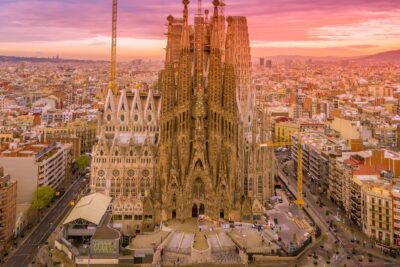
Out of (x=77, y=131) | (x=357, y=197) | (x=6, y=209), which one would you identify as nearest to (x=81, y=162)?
(x=77, y=131)

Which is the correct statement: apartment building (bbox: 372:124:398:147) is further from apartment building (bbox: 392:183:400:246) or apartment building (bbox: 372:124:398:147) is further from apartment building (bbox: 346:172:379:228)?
apartment building (bbox: 392:183:400:246)

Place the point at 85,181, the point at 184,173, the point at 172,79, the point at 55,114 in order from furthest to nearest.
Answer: the point at 55,114
the point at 85,181
the point at 172,79
the point at 184,173

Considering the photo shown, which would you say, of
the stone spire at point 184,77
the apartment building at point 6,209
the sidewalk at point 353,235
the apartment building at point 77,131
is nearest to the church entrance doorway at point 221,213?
the sidewalk at point 353,235

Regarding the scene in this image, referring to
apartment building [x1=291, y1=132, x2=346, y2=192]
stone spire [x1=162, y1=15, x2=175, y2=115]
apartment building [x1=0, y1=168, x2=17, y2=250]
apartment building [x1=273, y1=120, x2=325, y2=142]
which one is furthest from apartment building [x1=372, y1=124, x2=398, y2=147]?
apartment building [x1=0, y1=168, x2=17, y2=250]

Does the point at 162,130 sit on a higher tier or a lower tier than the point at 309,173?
higher

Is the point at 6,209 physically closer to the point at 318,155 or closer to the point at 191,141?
the point at 191,141

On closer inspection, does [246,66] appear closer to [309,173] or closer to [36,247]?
[309,173]

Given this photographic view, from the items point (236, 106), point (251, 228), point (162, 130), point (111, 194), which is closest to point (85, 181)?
point (111, 194)

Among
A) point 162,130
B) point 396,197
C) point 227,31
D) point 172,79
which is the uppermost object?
point 227,31
